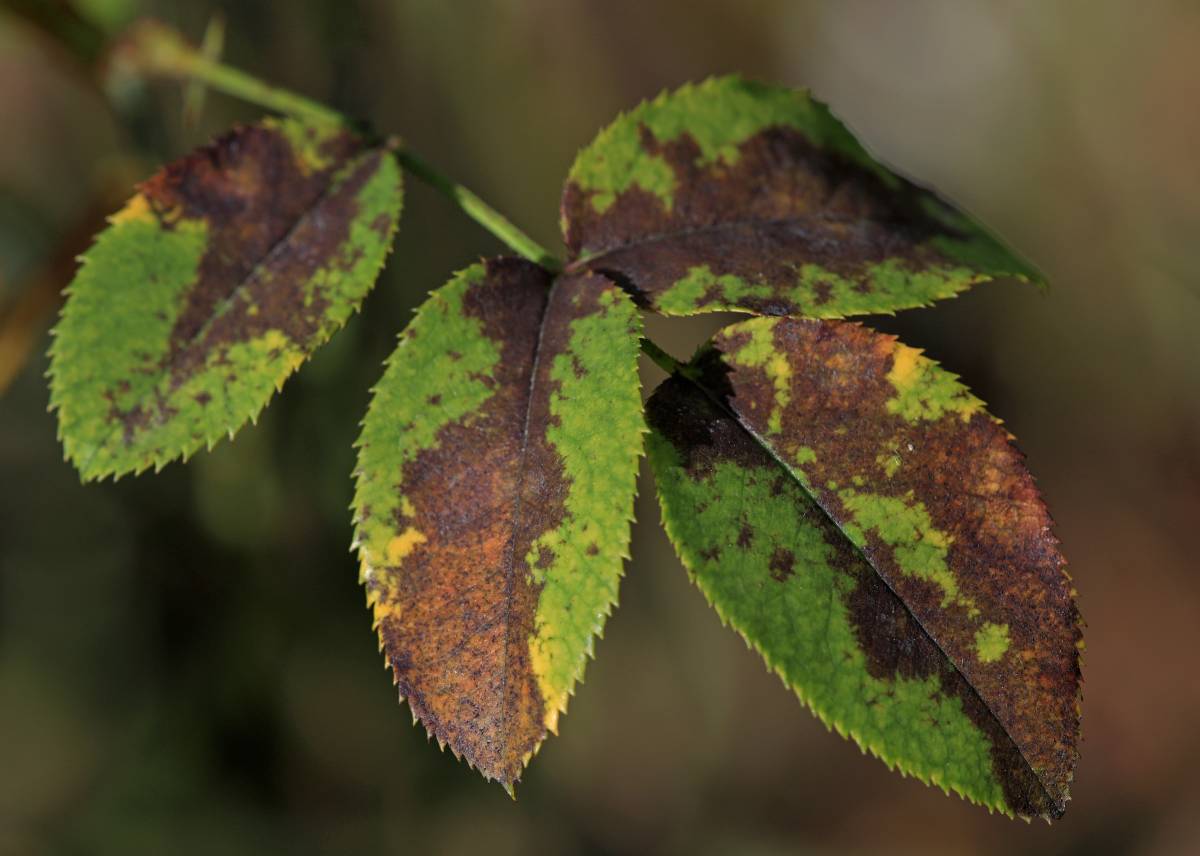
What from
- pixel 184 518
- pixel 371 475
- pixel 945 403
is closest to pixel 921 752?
pixel 945 403

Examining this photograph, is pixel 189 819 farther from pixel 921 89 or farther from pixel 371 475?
pixel 921 89

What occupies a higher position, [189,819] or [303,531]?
[303,531]

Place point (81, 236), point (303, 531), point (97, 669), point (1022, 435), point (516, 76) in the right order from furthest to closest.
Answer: point (1022, 435) < point (516, 76) < point (97, 669) < point (303, 531) < point (81, 236)

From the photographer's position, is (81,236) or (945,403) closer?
(945,403)

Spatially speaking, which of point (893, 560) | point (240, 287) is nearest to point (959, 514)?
point (893, 560)

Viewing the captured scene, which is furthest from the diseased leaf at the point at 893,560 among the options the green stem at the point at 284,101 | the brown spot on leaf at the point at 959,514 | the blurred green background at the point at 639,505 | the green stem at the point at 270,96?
the blurred green background at the point at 639,505

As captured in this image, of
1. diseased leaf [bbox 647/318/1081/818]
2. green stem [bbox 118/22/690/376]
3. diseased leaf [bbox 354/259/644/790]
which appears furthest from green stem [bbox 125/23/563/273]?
diseased leaf [bbox 647/318/1081/818]
